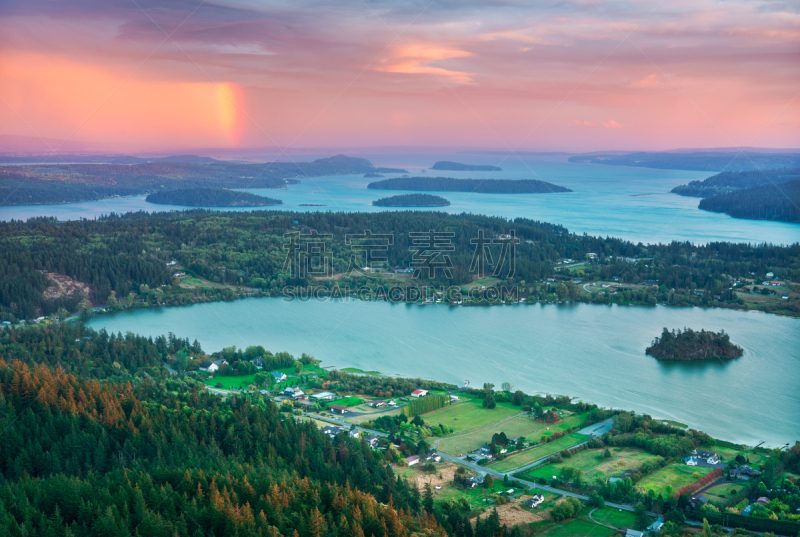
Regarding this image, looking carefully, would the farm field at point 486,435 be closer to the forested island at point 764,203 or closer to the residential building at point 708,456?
the residential building at point 708,456

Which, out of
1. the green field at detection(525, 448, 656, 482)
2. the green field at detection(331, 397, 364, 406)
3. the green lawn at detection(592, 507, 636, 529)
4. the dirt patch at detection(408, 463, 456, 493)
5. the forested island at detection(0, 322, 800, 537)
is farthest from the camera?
the green field at detection(331, 397, 364, 406)

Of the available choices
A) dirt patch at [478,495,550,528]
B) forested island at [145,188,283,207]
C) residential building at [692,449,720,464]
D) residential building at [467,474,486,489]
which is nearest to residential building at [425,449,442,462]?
residential building at [467,474,486,489]

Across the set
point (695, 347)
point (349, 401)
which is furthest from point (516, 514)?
point (695, 347)

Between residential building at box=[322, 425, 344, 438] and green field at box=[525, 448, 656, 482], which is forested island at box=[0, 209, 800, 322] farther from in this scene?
residential building at box=[322, 425, 344, 438]

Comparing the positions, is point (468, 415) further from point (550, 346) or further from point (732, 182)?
point (732, 182)

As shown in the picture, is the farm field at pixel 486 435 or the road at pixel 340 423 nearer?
the farm field at pixel 486 435

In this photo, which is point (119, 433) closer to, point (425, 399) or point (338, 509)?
point (338, 509)

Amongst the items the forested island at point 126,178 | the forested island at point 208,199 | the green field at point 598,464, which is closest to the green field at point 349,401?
the green field at point 598,464
